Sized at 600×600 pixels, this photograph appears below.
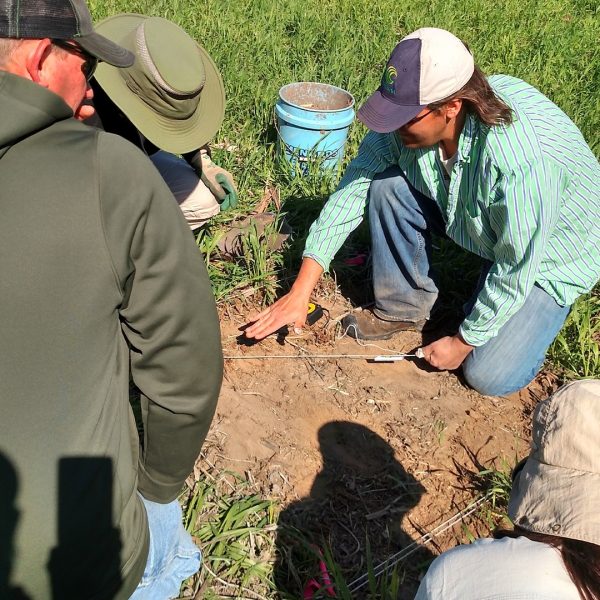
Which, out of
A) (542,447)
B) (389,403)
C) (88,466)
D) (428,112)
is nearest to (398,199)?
(428,112)

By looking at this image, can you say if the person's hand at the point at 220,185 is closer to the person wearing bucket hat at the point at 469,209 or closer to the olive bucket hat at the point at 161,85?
the person wearing bucket hat at the point at 469,209

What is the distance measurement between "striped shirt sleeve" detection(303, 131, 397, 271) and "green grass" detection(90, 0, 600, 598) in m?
0.42

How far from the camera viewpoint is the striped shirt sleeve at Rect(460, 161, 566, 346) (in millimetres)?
2123

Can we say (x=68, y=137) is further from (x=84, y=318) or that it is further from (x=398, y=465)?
(x=398, y=465)

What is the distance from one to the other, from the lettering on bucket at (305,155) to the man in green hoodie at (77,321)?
2.36 metres

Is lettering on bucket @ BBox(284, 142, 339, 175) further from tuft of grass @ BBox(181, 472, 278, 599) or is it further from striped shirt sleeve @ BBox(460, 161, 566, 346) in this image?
tuft of grass @ BBox(181, 472, 278, 599)

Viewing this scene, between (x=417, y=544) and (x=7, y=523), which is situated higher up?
(x=7, y=523)

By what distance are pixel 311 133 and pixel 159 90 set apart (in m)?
1.50

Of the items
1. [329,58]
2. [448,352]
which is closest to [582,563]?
[448,352]

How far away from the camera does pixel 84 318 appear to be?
3.32 ft

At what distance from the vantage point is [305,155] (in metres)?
3.63

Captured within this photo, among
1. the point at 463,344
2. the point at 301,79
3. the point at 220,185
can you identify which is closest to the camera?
the point at 463,344

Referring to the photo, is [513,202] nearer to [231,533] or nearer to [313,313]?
[313,313]

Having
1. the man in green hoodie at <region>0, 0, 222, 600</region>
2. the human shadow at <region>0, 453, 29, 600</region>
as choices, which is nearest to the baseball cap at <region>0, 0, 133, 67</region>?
the man in green hoodie at <region>0, 0, 222, 600</region>
